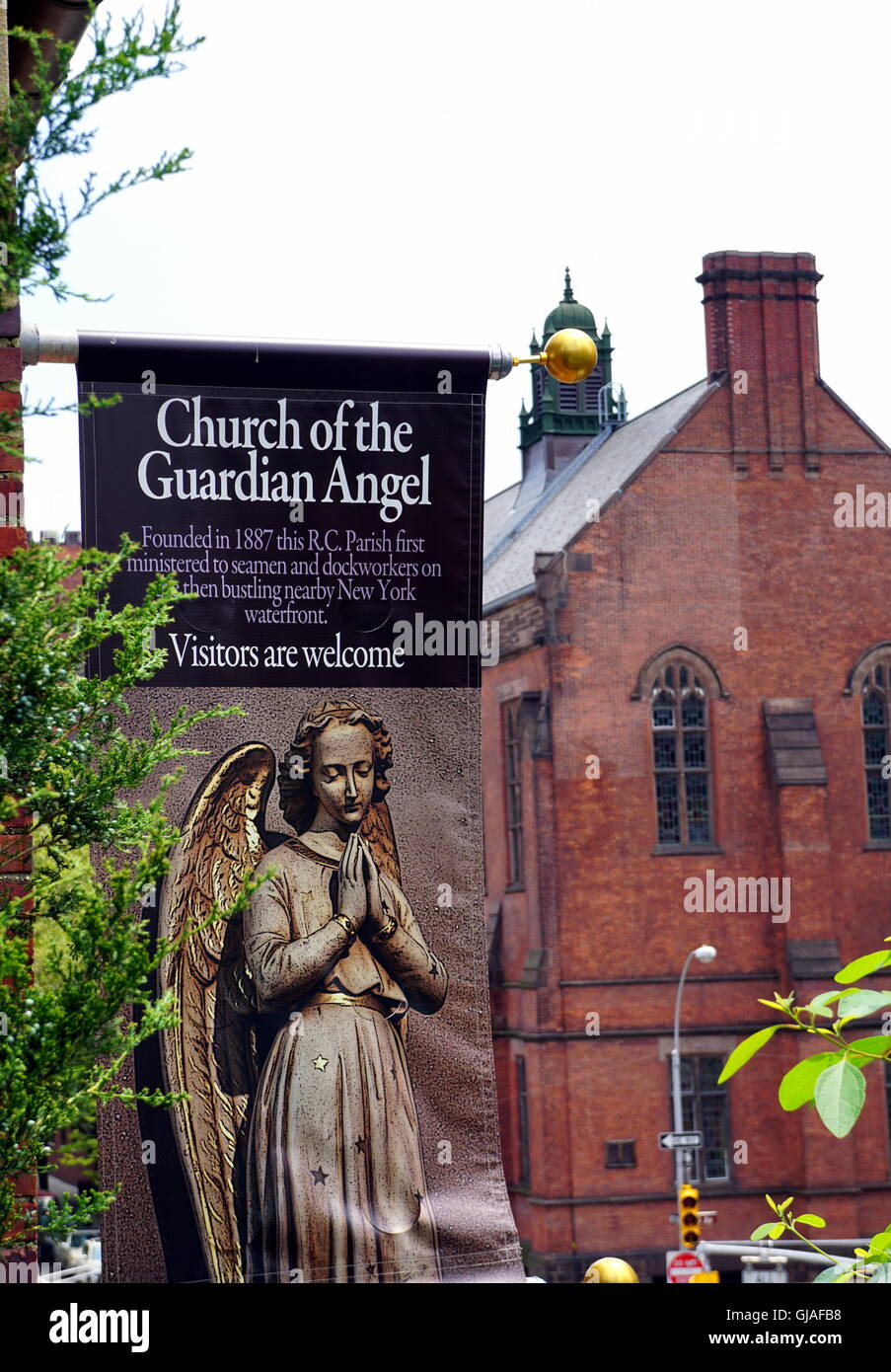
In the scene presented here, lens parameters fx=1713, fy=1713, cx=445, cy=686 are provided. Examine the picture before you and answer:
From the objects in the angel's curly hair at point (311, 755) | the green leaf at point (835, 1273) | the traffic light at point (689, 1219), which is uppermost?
the angel's curly hair at point (311, 755)

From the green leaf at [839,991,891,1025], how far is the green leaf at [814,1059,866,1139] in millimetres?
80

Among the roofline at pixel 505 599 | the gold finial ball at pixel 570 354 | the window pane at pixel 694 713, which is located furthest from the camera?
the roofline at pixel 505 599

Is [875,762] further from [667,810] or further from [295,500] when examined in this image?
[295,500]

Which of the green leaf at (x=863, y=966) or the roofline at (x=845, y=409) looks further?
the roofline at (x=845, y=409)

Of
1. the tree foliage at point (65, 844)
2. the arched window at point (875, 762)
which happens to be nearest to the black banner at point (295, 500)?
A: the tree foliage at point (65, 844)

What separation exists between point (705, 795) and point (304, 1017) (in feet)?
99.6

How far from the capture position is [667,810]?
113ft

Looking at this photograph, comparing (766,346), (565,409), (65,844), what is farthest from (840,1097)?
(565,409)

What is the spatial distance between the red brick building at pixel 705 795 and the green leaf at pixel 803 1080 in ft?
101

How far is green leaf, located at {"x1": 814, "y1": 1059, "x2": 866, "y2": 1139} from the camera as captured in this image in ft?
7.34

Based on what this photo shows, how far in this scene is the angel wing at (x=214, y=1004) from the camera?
479 centimetres

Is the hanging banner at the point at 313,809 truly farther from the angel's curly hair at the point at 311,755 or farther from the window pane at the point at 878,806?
the window pane at the point at 878,806
